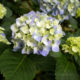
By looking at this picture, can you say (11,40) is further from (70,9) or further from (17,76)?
(70,9)

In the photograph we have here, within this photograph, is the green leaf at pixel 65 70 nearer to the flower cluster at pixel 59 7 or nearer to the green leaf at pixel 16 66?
the green leaf at pixel 16 66

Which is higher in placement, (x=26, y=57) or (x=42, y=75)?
(x=26, y=57)

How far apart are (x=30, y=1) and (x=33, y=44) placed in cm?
96

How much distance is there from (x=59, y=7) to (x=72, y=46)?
1.75ft

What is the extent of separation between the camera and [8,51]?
1.45 meters

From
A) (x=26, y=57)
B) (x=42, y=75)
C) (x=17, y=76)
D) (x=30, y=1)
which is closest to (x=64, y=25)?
(x=30, y=1)

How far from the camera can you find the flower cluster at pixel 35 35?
4.57ft

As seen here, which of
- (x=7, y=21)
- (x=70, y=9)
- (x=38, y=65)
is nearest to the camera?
(x=38, y=65)

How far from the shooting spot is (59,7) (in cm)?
193

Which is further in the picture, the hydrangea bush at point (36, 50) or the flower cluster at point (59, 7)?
the flower cluster at point (59, 7)

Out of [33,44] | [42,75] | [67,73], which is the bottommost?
[42,75]

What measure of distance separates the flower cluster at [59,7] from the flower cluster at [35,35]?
50 cm

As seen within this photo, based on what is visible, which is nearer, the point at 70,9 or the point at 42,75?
the point at 42,75

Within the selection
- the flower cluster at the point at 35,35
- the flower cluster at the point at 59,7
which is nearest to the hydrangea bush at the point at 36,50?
the flower cluster at the point at 35,35
